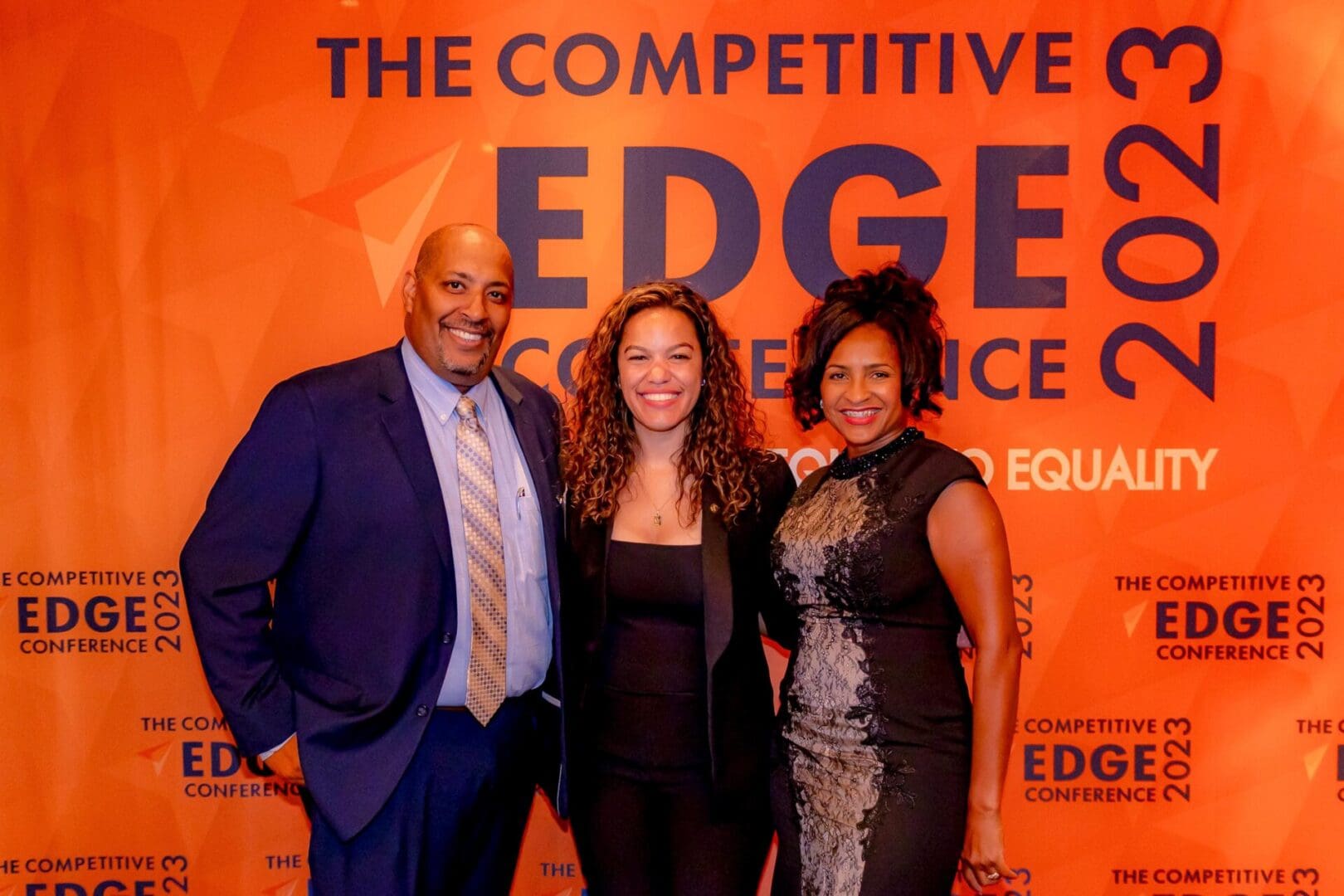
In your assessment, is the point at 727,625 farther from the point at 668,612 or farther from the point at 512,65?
the point at 512,65

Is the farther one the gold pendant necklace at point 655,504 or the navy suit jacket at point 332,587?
the gold pendant necklace at point 655,504

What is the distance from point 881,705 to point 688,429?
0.88 meters

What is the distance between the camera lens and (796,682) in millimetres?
2316

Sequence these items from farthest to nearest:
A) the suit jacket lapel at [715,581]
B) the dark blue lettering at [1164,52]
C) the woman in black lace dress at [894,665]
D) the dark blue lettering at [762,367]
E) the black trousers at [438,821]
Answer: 1. the dark blue lettering at [762,367]
2. the dark blue lettering at [1164,52]
3. the black trousers at [438,821]
4. the suit jacket lapel at [715,581]
5. the woman in black lace dress at [894,665]

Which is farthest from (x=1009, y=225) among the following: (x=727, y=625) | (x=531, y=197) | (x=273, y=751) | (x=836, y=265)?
(x=273, y=751)

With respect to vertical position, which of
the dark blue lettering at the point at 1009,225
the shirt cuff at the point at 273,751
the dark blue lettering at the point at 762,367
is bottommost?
the shirt cuff at the point at 273,751

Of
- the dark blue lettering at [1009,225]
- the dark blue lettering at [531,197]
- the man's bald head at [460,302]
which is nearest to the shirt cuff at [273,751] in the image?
the man's bald head at [460,302]

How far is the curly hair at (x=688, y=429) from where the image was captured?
2506 millimetres

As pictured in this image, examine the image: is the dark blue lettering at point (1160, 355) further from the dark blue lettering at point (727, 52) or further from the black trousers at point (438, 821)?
the black trousers at point (438, 821)

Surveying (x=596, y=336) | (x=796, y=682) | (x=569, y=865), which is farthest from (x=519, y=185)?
(x=569, y=865)

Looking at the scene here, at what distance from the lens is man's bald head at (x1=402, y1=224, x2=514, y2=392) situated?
248cm

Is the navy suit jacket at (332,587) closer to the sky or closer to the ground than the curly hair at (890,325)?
closer to the ground

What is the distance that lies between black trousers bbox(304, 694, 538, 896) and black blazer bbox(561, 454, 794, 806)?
203mm

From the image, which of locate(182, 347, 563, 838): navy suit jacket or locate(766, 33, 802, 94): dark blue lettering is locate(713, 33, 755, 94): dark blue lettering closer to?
locate(766, 33, 802, 94): dark blue lettering
